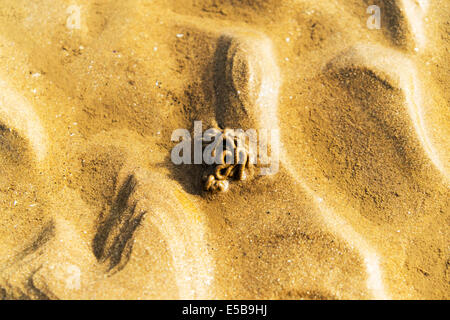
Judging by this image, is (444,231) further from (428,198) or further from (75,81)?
(75,81)

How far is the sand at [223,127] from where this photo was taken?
2.54 meters

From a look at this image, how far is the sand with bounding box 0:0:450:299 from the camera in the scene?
2.54m

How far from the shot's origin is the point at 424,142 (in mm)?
2998

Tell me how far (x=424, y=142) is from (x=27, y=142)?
3.36 metres

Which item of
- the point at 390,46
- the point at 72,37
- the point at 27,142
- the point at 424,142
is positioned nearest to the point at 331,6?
the point at 390,46

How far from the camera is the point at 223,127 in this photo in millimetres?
3041

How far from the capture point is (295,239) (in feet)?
8.75

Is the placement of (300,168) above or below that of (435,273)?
above

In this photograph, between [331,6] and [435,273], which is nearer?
[435,273]
